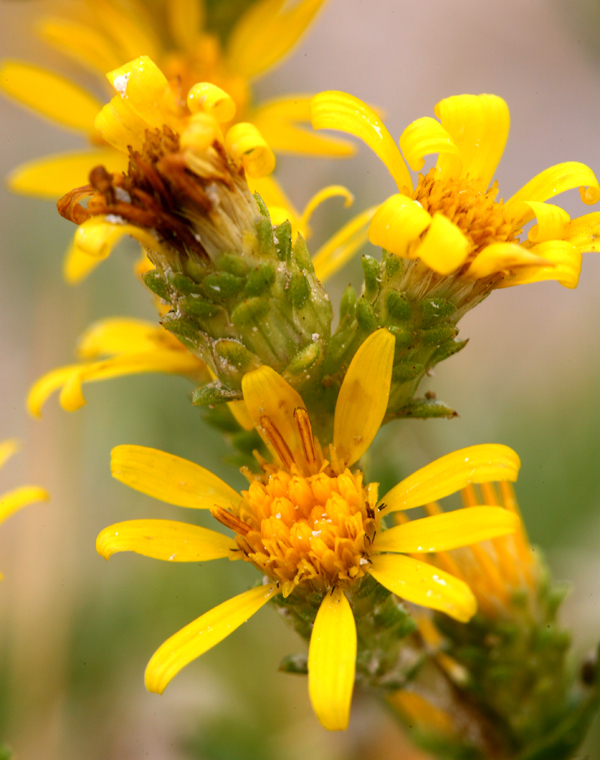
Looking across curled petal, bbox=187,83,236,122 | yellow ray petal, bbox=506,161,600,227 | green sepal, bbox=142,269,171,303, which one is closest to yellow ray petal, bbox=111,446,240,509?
green sepal, bbox=142,269,171,303

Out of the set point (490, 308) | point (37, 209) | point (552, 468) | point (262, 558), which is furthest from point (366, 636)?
point (37, 209)

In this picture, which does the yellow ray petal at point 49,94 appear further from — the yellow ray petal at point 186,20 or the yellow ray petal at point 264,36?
the yellow ray petal at point 264,36

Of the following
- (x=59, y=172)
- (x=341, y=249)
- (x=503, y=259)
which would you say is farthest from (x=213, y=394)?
(x=59, y=172)

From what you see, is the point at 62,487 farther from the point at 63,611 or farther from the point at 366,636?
the point at 366,636

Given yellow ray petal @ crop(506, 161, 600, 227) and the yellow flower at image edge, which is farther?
yellow ray petal @ crop(506, 161, 600, 227)

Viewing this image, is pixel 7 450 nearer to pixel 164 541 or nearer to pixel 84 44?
pixel 164 541

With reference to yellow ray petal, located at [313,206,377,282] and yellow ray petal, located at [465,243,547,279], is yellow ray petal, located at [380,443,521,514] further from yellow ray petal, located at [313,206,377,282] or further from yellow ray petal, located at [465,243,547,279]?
yellow ray petal, located at [313,206,377,282]

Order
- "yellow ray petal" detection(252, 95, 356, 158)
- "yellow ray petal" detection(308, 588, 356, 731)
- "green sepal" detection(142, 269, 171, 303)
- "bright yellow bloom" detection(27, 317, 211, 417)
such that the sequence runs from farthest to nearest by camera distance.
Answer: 1. "yellow ray petal" detection(252, 95, 356, 158)
2. "bright yellow bloom" detection(27, 317, 211, 417)
3. "green sepal" detection(142, 269, 171, 303)
4. "yellow ray petal" detection(308, 588, 356, 731)
